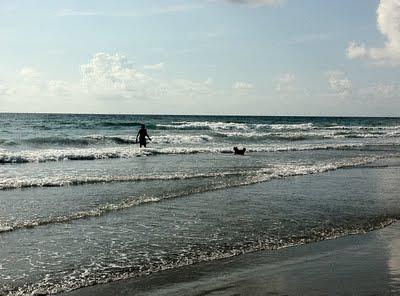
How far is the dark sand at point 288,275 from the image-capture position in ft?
19.8

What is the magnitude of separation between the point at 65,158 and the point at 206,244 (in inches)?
671

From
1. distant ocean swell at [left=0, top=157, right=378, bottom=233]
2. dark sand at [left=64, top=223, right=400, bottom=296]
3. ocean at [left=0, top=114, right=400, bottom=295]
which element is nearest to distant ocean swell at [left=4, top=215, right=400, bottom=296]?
ocean at [left=0, top=114, right=400, bottom=295]

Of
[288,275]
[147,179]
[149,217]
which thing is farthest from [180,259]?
[147,179]

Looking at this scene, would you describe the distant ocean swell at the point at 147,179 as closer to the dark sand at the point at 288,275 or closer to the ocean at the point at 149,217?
the ocean at the point at 149,217

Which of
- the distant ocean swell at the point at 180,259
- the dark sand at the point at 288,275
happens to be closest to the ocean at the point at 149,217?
the distant ocean swell at the point at 180,259

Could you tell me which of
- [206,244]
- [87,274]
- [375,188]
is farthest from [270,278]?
[375,188]

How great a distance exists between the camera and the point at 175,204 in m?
12.1

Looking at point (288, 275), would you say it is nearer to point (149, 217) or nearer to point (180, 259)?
point (180, 259)

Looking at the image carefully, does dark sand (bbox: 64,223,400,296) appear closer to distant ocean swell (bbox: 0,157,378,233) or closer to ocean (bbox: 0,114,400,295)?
ocean (bbox: 0,114,400,295)

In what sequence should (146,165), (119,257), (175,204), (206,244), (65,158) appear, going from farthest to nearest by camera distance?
(65,158) → (146,165) → (175,204) → (206,244) → (119,257)

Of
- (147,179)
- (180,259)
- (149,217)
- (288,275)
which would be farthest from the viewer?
(147,179)

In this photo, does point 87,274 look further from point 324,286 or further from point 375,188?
point 375,188

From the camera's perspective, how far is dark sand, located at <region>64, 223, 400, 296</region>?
6047mm

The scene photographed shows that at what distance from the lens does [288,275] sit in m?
6.69
